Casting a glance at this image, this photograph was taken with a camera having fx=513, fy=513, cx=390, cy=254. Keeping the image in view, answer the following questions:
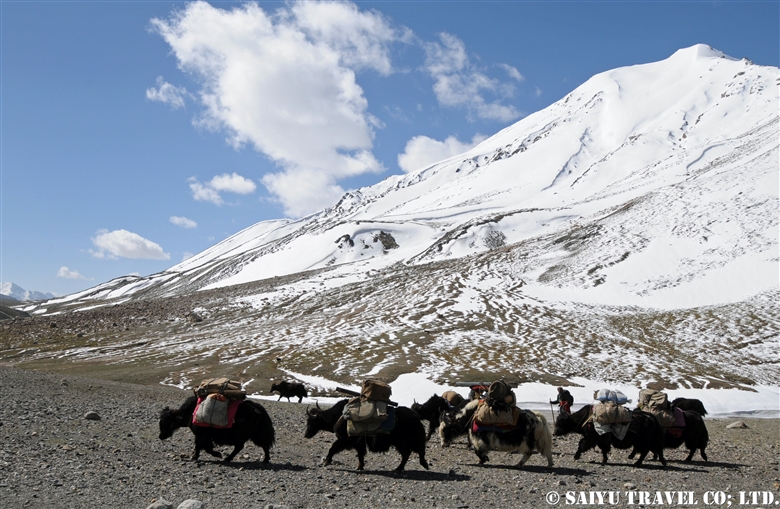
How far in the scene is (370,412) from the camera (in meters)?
10.2

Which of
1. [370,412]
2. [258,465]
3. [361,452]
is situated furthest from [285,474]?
[370,412]

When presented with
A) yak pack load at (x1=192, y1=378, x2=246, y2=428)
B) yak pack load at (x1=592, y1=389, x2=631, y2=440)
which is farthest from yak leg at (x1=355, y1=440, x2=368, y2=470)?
yak pack load at (x1=592, y1=389, x2=631, y2=440)

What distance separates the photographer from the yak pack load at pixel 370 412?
1026 centimetres

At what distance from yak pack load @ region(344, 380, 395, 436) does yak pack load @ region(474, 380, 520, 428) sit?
233 centimetres

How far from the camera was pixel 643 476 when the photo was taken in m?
10.5

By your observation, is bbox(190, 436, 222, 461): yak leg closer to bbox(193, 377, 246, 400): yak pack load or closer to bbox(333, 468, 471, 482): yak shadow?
bbox(193, 377, 246, 400): yak pack load

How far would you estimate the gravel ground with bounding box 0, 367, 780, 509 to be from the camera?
7.77 meters

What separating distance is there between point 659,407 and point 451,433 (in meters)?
5.12

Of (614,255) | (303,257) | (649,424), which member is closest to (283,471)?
(649,424)

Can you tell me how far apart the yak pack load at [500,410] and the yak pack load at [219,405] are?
5.29 m

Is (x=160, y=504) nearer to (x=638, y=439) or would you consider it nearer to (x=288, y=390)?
(x=638, y=439)

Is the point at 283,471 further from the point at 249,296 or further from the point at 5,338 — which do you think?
Result: the point at 249,296

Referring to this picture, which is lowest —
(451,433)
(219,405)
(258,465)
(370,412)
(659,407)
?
(258,465)

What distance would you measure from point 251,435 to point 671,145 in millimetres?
193765
